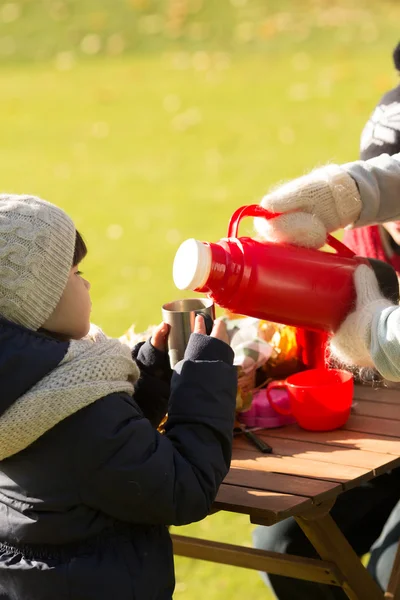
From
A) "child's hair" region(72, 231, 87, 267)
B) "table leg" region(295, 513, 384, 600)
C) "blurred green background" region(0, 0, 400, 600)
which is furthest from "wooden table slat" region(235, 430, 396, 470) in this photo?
"blurred green background" region(0, 0, 400, 600)

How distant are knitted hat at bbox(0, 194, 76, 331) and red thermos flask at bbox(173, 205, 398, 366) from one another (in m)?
0.28

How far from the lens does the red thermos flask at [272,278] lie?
1.94 metres

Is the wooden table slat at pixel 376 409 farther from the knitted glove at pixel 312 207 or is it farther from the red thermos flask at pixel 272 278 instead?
the knitted glove at pixel 312 207

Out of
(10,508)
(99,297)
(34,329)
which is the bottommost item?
(99,297)

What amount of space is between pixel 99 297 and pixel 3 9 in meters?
11.1

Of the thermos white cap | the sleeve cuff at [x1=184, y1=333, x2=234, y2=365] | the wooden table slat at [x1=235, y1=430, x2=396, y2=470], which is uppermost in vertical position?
the thermos white cap

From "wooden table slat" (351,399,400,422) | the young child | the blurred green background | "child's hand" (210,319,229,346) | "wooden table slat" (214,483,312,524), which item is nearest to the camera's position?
the young child

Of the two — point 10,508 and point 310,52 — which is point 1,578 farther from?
point 310,52

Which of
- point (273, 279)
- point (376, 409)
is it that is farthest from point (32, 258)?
point (376, 409)

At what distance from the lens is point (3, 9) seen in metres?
15.5

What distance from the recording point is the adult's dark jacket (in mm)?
1695

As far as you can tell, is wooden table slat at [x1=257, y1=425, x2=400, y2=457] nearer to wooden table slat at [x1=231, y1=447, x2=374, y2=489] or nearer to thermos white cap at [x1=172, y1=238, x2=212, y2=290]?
wooden table slat at [x1=231, y1=447, x2=374, y2=489]

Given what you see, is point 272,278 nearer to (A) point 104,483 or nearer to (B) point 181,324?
A: (B) point 181,324

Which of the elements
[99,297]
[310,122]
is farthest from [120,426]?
[310,122]
